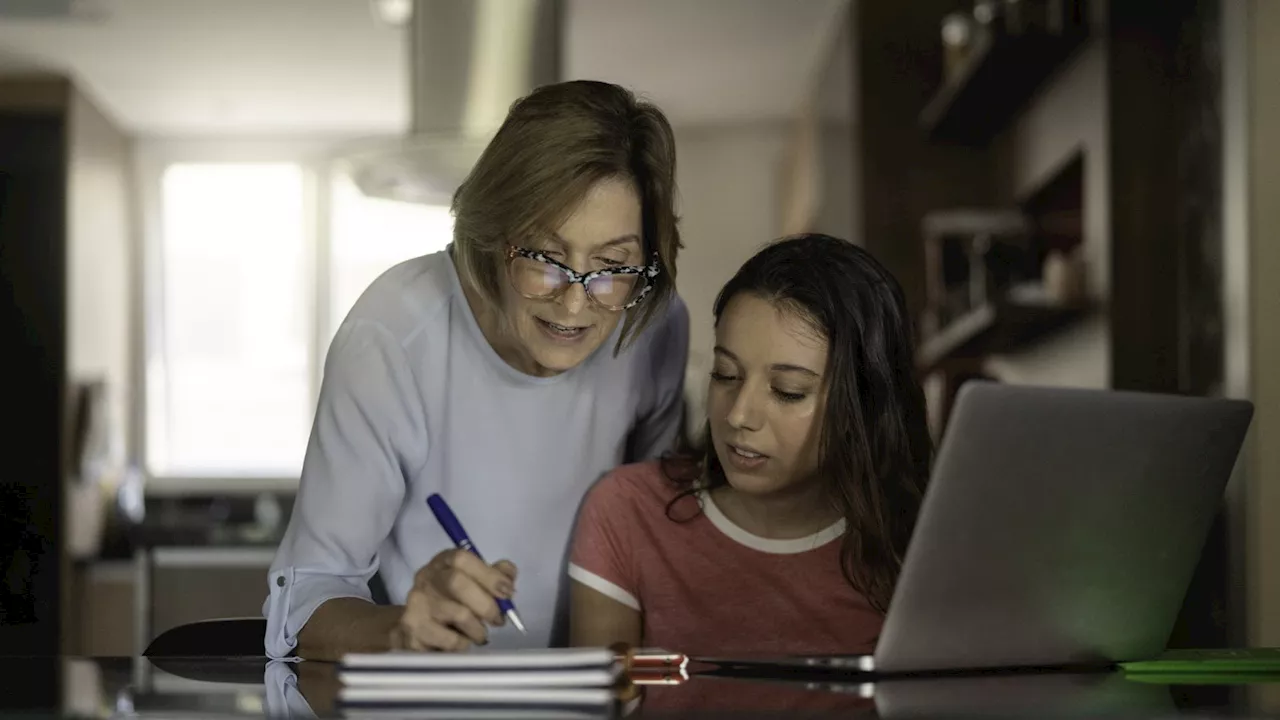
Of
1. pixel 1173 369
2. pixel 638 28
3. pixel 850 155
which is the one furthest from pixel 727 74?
pixel 1173 369

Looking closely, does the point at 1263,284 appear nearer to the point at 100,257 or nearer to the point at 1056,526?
the point at 1056,526

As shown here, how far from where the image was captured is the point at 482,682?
0.88 m

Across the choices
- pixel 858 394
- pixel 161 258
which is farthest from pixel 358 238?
pixel 858 394

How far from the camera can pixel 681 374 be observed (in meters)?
1.76

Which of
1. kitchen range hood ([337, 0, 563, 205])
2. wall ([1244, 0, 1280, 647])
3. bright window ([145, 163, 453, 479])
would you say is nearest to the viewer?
wall ([1244, 0, 1280, 647])

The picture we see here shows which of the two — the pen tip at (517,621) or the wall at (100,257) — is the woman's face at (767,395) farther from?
the wall at (100,257)

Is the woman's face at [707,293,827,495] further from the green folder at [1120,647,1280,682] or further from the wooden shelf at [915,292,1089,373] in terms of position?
the wooden shelf at [915,292,1089,373]

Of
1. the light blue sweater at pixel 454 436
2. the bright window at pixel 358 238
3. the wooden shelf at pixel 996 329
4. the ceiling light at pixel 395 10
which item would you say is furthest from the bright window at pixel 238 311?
the light blue sweater at pixel 454 436

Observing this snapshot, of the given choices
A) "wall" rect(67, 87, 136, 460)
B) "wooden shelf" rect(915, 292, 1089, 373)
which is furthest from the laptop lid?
"wall" rect(67, 87, 136, 460)

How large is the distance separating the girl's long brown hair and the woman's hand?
1.71 feet

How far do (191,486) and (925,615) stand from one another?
22.1 ft

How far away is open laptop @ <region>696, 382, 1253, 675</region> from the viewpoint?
3.23 feet

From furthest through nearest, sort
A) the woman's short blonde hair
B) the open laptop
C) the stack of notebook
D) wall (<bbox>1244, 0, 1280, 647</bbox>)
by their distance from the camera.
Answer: wall (<bbox>1244, 0, 1280, 647</bbox>), the woman's short blonde hair, the open laptop, the stack of notebook

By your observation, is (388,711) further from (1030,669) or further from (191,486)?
(191,486)
